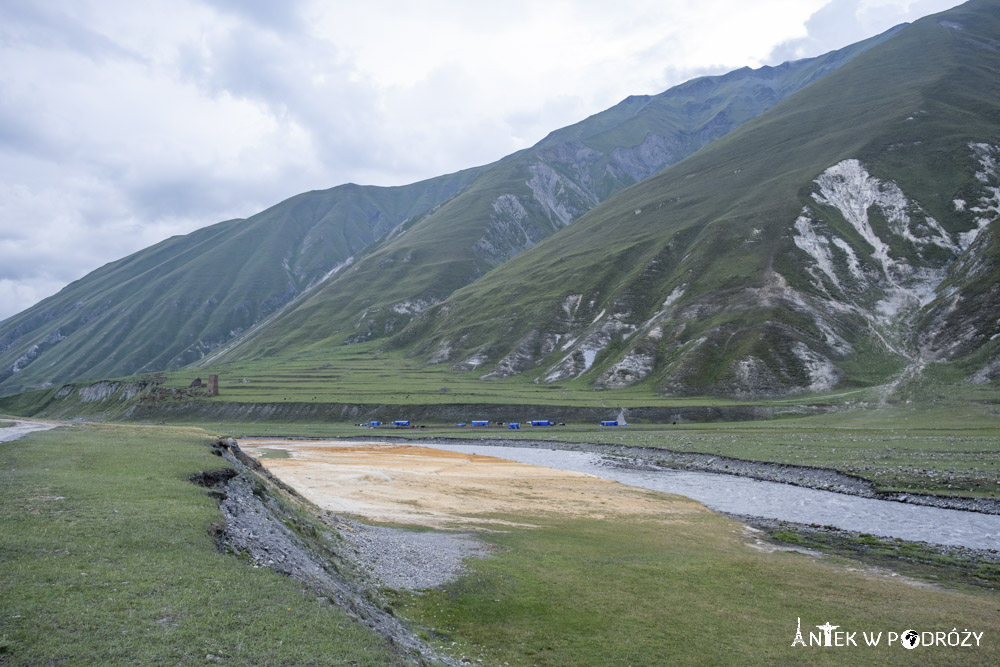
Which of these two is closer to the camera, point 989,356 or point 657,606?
point 657,606

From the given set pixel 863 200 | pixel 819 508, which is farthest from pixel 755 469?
pixel 863 200

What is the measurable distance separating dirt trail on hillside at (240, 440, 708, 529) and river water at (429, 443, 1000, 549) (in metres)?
4.24

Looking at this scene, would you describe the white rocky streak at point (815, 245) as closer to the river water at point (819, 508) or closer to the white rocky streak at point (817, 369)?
the white rocky streak at point (817, 369)

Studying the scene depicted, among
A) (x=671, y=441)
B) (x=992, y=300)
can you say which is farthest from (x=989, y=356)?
(x=671, y=441)

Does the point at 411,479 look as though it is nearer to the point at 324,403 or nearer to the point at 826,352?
the point at 324,403

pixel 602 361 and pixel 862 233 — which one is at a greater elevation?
pixel 862 233

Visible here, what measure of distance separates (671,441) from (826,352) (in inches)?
2677

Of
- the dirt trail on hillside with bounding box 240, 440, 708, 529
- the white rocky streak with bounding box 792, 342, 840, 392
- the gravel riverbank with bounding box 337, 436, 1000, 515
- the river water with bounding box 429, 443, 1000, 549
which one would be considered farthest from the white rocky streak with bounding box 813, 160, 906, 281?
the dirt trail on hillside with bounding box 240, 440, 708, 529

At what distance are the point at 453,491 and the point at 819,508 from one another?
3190 centimetres

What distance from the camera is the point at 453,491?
56.0m

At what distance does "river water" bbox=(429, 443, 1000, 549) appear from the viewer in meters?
39.6

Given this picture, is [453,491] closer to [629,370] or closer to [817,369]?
[629,370]

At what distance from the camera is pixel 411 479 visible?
207 ft

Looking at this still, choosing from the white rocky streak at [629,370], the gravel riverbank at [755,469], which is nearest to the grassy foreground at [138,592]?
the gravel riverbank at [755,469]
